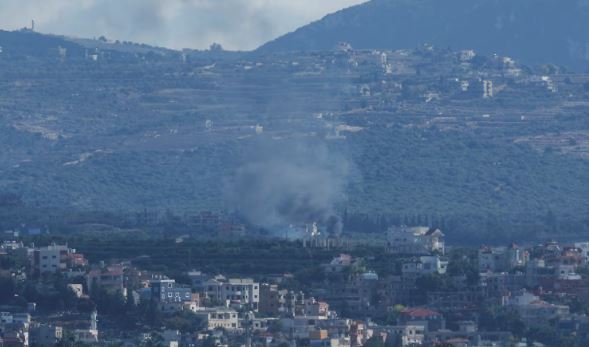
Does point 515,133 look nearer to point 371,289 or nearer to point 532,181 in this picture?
point 532,181

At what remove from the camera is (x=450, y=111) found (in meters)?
153

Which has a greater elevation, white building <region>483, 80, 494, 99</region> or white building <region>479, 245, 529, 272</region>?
white building <region>483, 80, 494, 99</region>

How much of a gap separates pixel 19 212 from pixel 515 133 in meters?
32.4

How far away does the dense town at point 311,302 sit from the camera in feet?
279

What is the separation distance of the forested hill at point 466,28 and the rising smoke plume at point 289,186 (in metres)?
48.2

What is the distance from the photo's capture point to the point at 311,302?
91.2 m

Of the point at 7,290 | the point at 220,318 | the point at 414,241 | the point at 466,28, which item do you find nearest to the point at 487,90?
the point at 466,28

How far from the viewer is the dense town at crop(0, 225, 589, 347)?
85.1 m

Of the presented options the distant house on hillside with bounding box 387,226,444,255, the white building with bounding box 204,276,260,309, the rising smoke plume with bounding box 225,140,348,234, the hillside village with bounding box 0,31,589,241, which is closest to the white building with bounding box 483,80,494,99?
the hillside village with bounding box 0,31,589,241

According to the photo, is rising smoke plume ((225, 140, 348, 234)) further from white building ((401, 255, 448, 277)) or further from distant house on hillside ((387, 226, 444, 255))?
white building ((401, 255, 448, 277))

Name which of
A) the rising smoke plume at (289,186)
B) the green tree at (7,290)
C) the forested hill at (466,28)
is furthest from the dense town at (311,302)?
the forested hill at (466,28)

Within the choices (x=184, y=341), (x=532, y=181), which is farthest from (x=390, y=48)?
(x=184, y=341)

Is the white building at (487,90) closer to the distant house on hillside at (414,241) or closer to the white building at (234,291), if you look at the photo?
the distant house on hillside at (414,241)

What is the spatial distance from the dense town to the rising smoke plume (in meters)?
17.6
